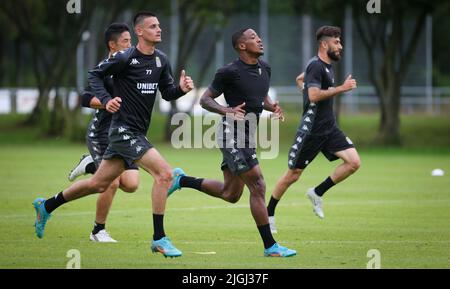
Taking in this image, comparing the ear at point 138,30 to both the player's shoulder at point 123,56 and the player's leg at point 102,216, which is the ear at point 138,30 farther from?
the player's leg at point 102,216

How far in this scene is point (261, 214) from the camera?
40.1 feet

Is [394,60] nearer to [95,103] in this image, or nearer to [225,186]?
[225,186]

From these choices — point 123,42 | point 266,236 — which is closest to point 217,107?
point 266,236

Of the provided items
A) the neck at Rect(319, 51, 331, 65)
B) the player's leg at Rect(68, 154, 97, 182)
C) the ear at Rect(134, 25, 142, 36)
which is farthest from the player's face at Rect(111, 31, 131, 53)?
the neck at Rect(319, 51, 331, 65)

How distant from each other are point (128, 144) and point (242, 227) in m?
3.59

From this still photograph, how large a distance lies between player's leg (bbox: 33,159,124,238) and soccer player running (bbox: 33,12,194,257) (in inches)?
0.5

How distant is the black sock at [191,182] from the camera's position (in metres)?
13.9

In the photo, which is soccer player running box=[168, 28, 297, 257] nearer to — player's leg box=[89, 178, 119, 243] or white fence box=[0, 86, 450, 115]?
player's leg box=[89, 178, 119, 243]

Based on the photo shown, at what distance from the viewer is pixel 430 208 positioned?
1836cm

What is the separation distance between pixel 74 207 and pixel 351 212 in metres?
4.95
